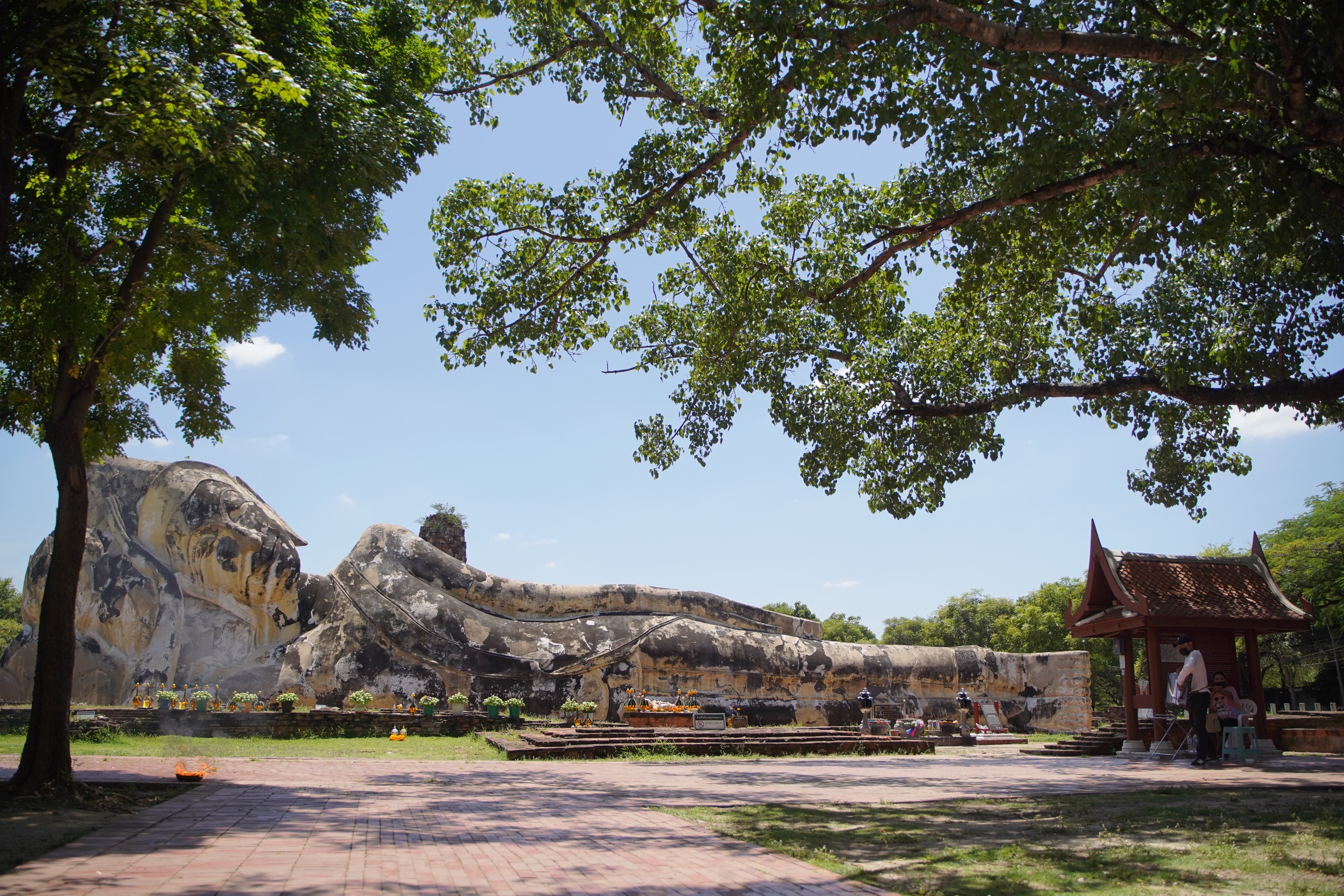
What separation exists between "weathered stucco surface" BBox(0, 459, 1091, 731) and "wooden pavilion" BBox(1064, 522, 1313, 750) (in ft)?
26.1

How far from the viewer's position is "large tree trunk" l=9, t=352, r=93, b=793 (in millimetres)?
6496

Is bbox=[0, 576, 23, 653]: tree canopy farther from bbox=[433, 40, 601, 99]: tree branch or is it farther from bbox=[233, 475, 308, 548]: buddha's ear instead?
bbox=[433, 40, 601, 99]: tree branch

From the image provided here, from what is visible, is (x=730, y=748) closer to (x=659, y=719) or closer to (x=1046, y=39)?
(x=659, y=719)

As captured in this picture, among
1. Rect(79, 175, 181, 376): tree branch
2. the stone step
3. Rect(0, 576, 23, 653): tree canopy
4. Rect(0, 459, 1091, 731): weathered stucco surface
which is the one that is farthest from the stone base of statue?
Rect(0, 576, 23, 653): tree canopy

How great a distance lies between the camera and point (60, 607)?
677cm

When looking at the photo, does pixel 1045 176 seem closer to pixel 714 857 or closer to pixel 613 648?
pixel 714 857

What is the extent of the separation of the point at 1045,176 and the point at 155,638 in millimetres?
17959

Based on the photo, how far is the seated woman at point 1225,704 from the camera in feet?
36.6

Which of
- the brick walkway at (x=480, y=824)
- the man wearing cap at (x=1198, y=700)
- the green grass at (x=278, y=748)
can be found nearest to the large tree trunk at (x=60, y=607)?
the brick walkway at (x=480, y=824)

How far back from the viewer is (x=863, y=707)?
708 inches

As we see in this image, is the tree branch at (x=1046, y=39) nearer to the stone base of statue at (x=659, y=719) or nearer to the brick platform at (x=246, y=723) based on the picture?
the stone base of statue at (x=659, y=719)

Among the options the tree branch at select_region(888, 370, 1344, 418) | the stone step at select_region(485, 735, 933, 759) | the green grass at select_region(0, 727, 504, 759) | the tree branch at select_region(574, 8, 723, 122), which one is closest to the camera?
the tree branch at select_region(888, 370, 1344, 418)

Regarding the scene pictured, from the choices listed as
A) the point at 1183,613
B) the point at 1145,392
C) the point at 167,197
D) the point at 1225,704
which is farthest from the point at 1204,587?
the point at 167,197

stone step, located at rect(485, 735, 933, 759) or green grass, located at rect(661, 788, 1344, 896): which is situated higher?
green grass, located at rect(661, 788, 1344, 896)
